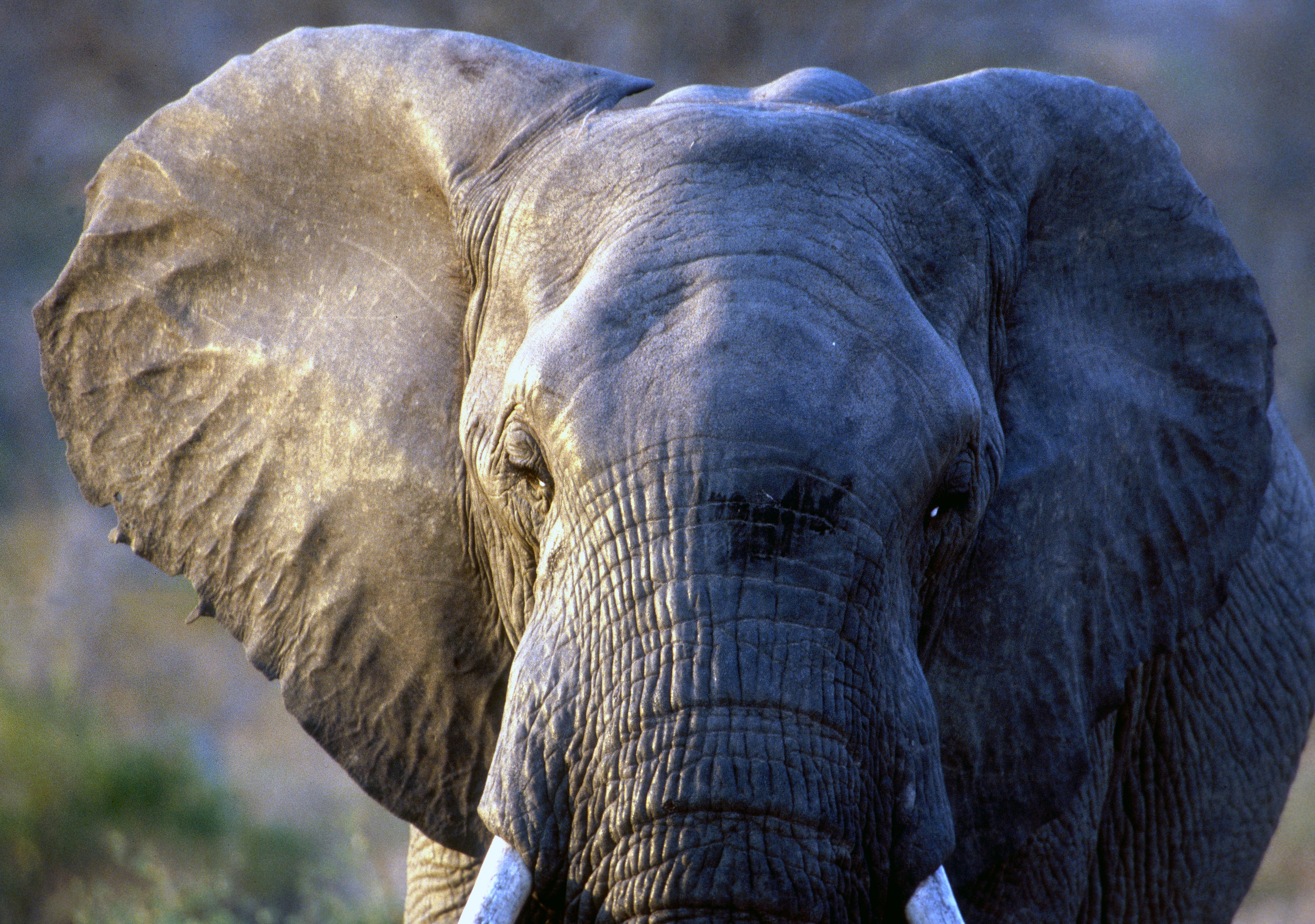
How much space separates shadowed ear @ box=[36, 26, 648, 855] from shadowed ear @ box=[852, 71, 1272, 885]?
0.67 meters

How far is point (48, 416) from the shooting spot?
11680 mm

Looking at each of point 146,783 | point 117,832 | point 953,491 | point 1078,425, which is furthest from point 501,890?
point 146,783

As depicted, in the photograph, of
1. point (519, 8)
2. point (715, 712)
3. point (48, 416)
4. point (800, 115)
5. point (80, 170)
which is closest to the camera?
point (715, 712)

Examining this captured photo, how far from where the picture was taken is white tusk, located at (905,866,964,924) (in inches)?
77.5

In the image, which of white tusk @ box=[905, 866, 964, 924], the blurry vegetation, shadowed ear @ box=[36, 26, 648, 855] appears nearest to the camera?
white tusk @ box=[905, 866, 964, 924]

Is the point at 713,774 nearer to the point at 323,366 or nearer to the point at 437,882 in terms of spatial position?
the point at 323,366

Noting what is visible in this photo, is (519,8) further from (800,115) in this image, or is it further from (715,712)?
(715,712)

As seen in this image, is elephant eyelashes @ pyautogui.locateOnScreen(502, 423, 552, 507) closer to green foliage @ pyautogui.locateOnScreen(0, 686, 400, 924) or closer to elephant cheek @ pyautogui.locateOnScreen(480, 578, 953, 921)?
elephant cheek @ pyautogui.locateOnScreen(480, 578, 953, 921)

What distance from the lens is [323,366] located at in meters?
2.44

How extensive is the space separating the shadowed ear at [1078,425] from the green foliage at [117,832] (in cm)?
364

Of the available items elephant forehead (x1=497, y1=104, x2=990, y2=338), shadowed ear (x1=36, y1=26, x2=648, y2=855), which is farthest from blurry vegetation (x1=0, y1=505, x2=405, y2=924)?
elephant forehead (x1=497, y1=104, x2=990, y2=338)

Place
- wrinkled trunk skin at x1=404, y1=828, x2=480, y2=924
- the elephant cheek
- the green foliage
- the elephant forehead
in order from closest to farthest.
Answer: the elephant cheek, the elephant forehead, wrinkled trunk skin at x1=404, y1=828, x2=480, y2=924, the green foliage

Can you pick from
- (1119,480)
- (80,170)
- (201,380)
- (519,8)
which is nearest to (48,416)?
(80,170)

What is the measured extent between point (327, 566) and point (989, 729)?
1088 millimetres
